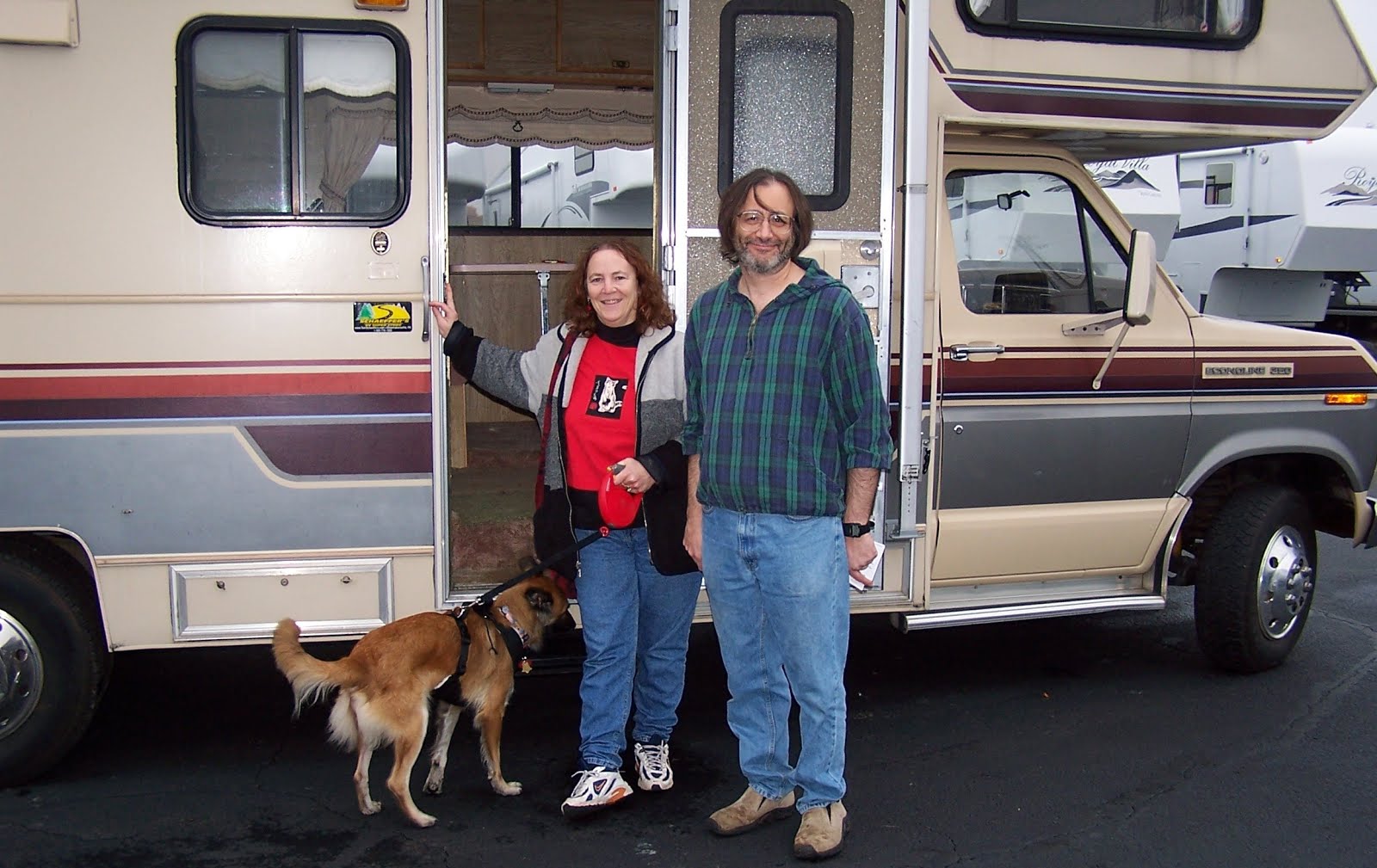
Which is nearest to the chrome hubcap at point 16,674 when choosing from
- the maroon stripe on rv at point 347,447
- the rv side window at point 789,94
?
the maroon stripe on rv at point 347,447

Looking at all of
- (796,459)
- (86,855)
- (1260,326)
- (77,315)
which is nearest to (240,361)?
(77,315)

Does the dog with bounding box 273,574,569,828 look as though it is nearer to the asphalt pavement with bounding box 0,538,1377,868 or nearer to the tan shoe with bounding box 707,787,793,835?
the asphalt pavement with bounding box 0,538,1377,868

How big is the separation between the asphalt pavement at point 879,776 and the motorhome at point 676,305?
39cm

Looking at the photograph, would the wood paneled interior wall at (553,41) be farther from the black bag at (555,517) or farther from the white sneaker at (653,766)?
the white sneaker at (653,766)

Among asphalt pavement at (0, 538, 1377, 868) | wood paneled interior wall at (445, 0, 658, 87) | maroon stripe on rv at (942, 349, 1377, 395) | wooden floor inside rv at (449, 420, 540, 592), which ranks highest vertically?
wood paneled interior wall at (445, 0, 658, 87)

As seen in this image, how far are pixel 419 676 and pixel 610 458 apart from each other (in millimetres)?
912

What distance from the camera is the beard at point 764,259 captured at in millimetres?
3602

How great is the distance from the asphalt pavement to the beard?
181 cm

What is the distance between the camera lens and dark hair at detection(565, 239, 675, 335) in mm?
4020

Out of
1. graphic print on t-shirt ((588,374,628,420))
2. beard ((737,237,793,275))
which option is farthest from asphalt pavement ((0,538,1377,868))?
beard ((737,237,793,275))

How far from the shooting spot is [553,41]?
7.91m

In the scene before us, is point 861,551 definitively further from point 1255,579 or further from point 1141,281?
point 1255,579

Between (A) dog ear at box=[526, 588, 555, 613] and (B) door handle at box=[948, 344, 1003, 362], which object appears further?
(B) door handle at box=[948, 344, 1003, 362]

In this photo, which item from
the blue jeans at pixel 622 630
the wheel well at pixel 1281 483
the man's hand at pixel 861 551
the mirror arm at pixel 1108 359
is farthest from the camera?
the wheel well at pixel 1281 483
